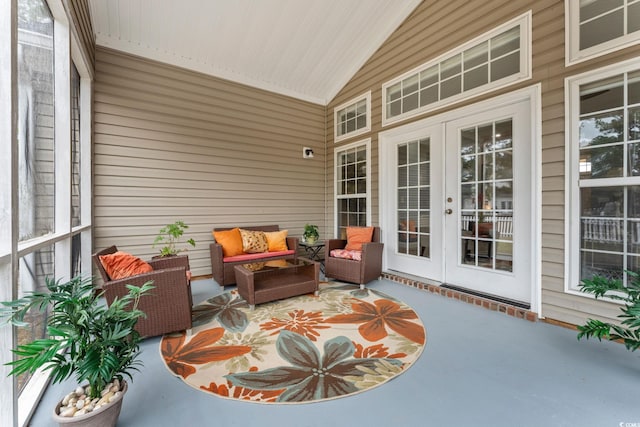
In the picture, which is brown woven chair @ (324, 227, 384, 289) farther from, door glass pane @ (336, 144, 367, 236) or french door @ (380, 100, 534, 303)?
door glass pane @ (336, 144, 367, 236)

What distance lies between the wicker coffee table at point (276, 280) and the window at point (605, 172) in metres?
2.66

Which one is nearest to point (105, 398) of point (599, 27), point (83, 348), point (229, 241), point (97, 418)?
point (97, 418)

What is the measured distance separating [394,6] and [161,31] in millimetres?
3307

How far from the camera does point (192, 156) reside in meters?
4.21

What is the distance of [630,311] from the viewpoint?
5.50ft

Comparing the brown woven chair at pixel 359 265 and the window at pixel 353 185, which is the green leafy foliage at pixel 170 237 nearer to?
the brown woven chair at pixel 359 265

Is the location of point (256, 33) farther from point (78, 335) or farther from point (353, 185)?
point (78, 335)

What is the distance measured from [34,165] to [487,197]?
4287 millimetres

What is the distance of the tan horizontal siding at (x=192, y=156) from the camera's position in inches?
144

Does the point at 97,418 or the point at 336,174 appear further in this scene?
the point at 336,174

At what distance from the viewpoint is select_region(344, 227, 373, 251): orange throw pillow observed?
4.27 metres

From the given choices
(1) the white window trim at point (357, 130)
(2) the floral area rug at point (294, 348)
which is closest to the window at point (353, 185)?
(1) the white window trim at point (357, 130)

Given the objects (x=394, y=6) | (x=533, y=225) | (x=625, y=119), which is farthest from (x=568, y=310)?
(x=394, y=6)

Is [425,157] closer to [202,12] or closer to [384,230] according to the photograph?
[384,230]
